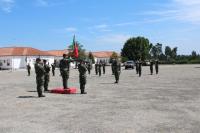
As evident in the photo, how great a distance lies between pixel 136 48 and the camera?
13988 cm

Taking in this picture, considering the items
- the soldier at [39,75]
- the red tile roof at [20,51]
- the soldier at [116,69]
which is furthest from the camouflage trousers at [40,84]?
the red tile roof at [20,51]

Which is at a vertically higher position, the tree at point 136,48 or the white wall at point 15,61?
the tree at point 136,48

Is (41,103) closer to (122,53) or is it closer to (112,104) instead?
(112,104)

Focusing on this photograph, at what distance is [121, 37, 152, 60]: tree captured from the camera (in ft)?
457

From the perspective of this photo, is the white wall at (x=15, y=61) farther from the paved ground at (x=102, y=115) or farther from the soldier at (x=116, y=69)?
the paved ground at (x=102, y=115)

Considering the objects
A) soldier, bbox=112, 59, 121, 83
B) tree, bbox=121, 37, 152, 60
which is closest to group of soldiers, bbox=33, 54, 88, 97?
soldier, bbox=112, 59, 121, 83

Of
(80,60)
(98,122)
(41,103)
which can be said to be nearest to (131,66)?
(80,60)

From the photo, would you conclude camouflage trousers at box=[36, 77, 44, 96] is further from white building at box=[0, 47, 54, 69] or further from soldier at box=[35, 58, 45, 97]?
white building at box=[0, 47, 54, 69]

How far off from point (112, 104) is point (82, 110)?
1.98 m

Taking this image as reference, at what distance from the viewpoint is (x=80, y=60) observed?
22328 millimetres

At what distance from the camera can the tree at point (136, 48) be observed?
139375mm

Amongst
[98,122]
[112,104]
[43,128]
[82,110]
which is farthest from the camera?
[112,104]

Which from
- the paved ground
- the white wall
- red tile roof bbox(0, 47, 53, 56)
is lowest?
the paved ground

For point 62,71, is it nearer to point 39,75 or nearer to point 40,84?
point 39,75
